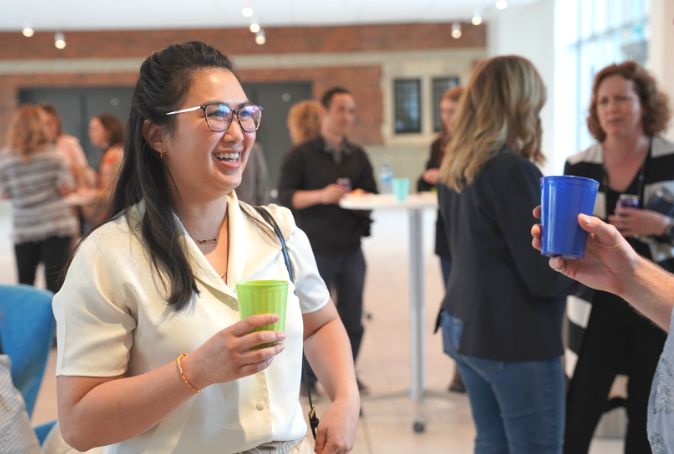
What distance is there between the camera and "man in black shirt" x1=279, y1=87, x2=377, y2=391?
4203 millimetres

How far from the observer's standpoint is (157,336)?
137cm

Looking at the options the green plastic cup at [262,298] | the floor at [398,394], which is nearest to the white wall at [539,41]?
the floor at [398,394]

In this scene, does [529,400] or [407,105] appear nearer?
[529,400]

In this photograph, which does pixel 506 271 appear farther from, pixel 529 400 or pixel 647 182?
pixel 647 182

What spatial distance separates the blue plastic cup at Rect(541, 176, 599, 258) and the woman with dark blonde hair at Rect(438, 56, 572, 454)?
32.1 inches

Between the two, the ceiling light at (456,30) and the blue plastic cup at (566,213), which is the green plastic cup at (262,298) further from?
the ceiling light at (456,30)

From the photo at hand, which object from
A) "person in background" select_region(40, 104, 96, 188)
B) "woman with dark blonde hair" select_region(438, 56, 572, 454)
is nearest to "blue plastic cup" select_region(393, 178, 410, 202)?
"woman with dark blonde hair" select_region(438, 56, 572, 454)

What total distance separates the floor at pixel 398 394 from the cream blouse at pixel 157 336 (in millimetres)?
2072

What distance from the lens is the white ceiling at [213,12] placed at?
1175 cm

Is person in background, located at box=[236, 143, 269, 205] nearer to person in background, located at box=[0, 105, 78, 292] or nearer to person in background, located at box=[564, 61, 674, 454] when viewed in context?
person in background, located at box=[0, 105, 78, 292]

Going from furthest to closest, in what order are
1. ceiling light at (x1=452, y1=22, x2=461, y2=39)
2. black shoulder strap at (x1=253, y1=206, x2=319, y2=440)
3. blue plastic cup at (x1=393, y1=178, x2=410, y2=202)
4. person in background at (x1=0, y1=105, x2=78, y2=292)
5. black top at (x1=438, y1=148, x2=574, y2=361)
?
1. ceiling light at (x1=452, y1=22, x2=461, y2=39)
2. person in background at (x1=0, y1=105, x2=78, y2=292)
3. blue plastic cup at (x1=393, y1=178, x2=410, y2=202)
4. black top at (x1=438, y1=148, x2=574, y2=361)
5. black shoulder strap at (x1=253, y1=206, x2=319, y2=440)

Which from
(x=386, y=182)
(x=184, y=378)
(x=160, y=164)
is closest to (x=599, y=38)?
(x=386, y=182)

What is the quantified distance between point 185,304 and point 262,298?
0.81 feet

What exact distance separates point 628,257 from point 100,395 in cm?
97
